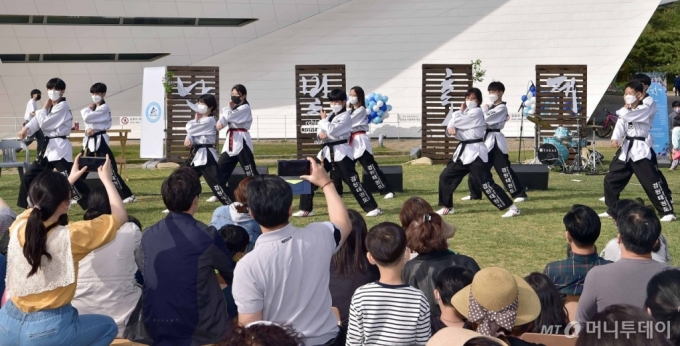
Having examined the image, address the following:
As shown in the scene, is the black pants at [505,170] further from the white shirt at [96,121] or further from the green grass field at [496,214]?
the white shirt at [96,121]

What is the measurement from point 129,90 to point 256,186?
22707mm

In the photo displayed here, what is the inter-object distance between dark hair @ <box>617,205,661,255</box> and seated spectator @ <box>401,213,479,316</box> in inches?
31.5

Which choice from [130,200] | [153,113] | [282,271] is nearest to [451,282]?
[282,271]

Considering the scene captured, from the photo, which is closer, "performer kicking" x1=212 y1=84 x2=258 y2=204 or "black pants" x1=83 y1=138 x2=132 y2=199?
"black pants" x1=83 y1=138 x2=132 y2=199

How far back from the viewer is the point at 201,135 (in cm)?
1127

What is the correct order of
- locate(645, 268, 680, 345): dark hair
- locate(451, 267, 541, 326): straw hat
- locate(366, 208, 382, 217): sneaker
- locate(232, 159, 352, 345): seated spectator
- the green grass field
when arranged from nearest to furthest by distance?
locate(645, 268, 680, 345): dark hair, locate(451, 267, 541, 326): straw hat, locate(232, 159, 352, 345): seated spectator, the green grass field, locate(366, 208, 382, 217): sneaker

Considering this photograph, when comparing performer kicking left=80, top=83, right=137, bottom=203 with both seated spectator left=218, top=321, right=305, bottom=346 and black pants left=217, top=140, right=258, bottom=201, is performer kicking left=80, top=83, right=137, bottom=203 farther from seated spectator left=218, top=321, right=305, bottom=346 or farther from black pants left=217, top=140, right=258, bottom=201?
seated spectator left=218, top=321, right=305, bottom=346

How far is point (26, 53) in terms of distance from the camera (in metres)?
23.9

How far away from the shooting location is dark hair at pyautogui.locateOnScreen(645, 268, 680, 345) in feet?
10.3

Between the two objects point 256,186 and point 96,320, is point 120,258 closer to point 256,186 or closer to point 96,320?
Answer: point 96,320

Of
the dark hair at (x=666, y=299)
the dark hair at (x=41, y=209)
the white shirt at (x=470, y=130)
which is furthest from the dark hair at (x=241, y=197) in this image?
the white shirt at (x=470, y=130)

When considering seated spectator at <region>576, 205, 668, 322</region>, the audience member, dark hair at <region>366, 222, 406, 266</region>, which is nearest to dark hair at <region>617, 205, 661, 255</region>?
seated spectator at <region>576, 205, 668, 322</region>

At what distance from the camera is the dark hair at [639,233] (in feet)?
13.6

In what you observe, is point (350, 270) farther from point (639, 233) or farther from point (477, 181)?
point (477, 181)
